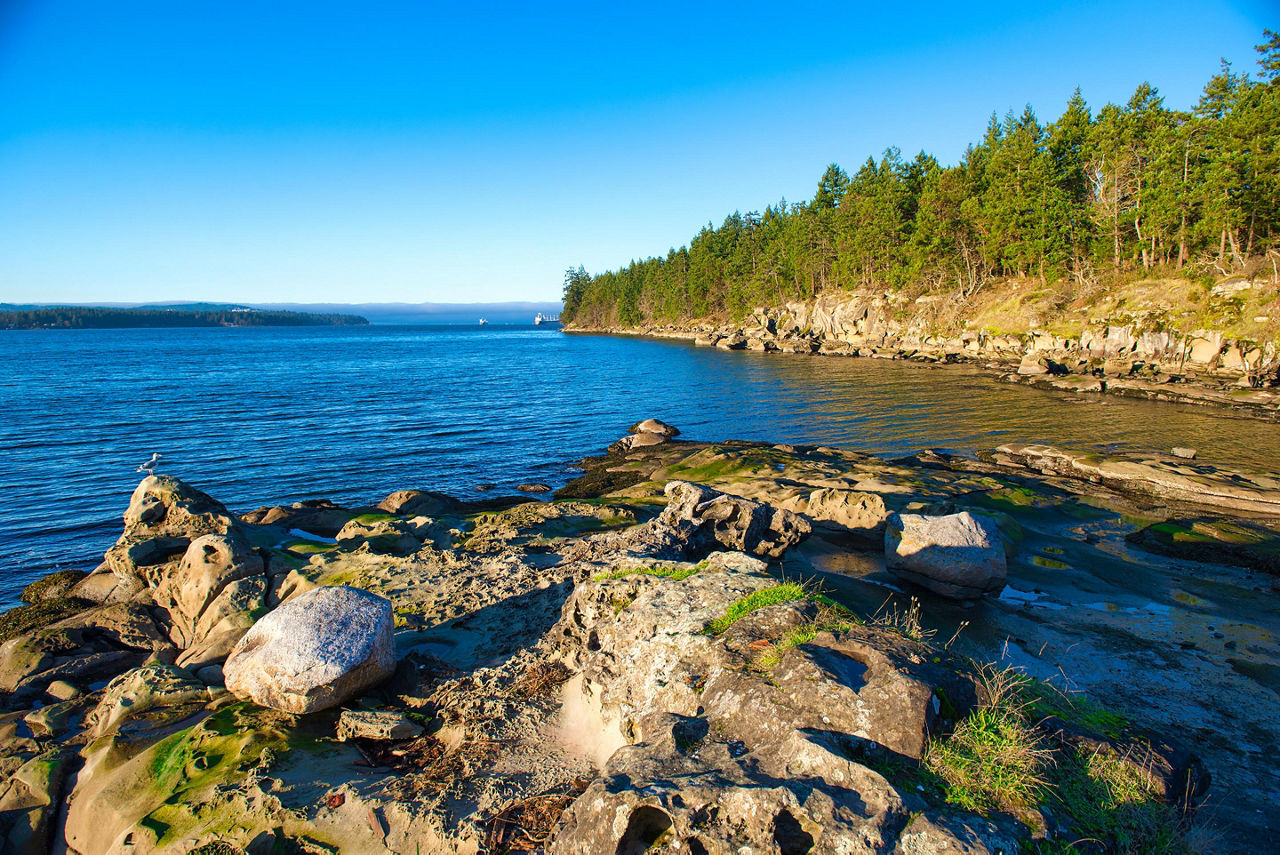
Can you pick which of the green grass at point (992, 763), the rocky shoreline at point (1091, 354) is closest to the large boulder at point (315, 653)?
the green grass at point (992, 763)

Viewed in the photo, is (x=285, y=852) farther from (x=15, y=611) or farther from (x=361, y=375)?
(x=361, y=375)

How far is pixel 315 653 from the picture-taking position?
8656mm

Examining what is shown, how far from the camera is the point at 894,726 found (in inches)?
221

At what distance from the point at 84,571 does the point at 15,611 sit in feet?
11.6

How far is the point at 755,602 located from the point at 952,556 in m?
7.95

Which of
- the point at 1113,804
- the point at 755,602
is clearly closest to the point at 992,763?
the point at 1113,804

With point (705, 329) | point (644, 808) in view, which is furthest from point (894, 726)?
point (705, 329)

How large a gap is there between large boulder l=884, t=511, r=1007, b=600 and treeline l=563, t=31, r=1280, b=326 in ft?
185

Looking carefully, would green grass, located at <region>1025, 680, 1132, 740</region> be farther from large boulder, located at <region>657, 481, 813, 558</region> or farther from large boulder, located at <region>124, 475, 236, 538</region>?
large boulder, located at <region>124, 475, 236, 538</region>

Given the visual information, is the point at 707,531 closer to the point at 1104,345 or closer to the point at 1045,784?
the point at 1045,784

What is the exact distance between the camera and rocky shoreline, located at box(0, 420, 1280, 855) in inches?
207

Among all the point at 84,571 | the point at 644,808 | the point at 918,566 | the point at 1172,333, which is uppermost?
the point at 1172,333

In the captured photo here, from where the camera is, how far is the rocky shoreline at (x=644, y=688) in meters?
5.27

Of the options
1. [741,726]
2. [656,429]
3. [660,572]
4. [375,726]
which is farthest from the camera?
[656,429]
